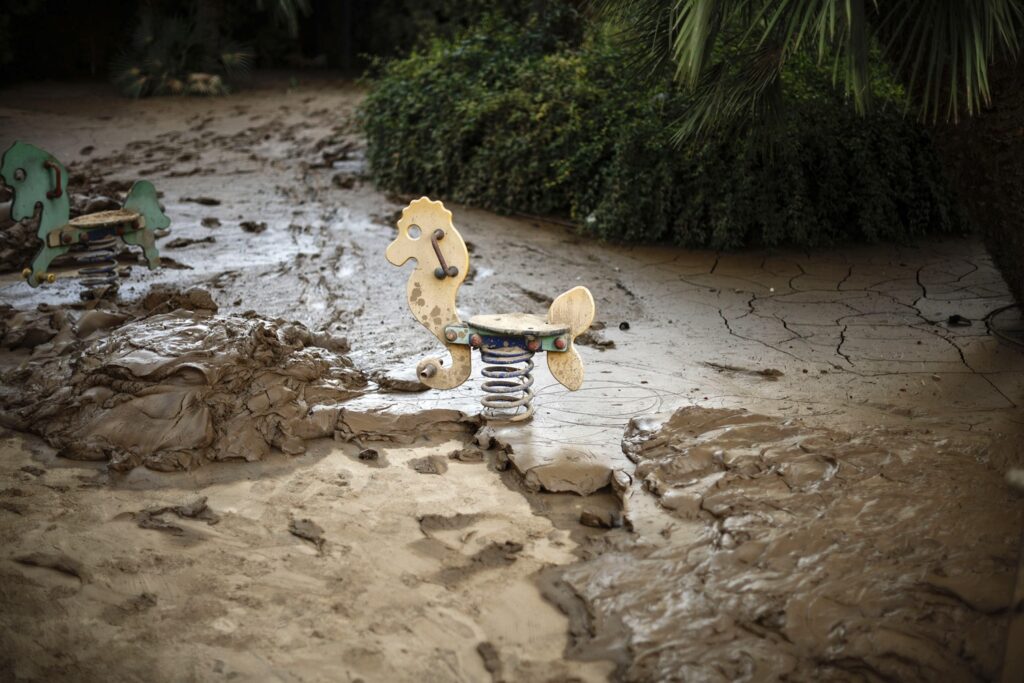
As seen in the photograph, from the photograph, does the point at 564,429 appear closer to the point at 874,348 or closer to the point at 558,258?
the point at 874,348

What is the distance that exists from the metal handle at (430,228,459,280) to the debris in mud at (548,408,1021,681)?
1280 mm

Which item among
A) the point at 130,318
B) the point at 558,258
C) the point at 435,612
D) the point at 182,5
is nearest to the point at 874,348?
the point at 558,258

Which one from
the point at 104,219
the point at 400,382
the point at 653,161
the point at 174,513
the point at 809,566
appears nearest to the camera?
the point at 809,566

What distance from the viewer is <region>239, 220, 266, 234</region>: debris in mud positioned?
339 inches

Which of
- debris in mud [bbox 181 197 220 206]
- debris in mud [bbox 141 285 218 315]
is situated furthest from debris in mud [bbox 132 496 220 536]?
debris in mud [bbox 181 197 220 206]

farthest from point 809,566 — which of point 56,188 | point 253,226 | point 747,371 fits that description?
point 253,226

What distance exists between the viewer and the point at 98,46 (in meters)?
15.9

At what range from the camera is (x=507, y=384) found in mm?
4844

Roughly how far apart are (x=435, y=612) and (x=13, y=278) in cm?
554

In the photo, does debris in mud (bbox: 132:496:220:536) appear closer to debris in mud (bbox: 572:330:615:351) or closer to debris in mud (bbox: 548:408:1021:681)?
debris in mud (bbox: 548:408:1021:681)

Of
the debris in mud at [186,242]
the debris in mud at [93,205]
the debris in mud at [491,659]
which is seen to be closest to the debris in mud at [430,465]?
the debris in mud at [491,659]

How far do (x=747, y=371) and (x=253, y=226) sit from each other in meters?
5.03

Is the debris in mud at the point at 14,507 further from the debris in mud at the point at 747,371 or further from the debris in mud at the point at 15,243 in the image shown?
the debris in mud at the point at 15,243

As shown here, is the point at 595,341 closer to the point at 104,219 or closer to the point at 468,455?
the point at 468,455
